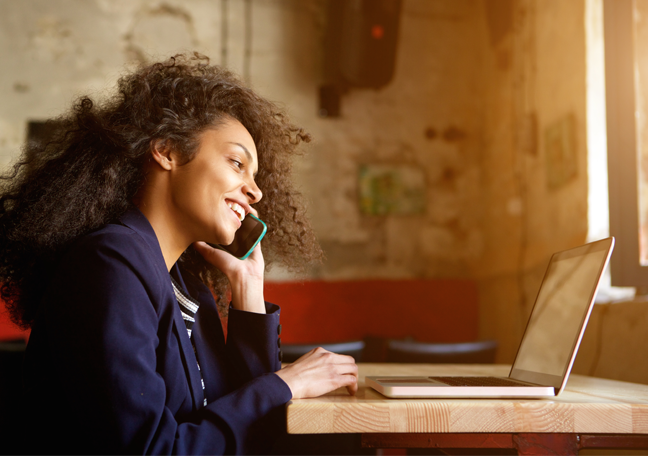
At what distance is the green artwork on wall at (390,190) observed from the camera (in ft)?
14.0

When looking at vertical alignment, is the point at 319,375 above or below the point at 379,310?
above

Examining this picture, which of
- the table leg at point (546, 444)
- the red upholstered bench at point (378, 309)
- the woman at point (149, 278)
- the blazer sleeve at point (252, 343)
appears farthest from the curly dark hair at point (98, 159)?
the red upholstered bench at point (378, 309)

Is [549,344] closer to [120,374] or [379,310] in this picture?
[120,374]

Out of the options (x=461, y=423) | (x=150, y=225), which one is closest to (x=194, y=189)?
(x=150, y=225)

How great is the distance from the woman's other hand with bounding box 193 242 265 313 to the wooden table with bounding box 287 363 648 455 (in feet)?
1.72

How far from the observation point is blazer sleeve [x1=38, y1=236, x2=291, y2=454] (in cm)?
88

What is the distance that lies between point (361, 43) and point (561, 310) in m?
3.04

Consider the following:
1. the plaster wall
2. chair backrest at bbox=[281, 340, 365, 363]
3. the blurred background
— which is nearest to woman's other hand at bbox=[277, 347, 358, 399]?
chair backrest at bbox=[281, 340, 365, 363]

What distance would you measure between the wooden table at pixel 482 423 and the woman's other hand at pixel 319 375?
84mm

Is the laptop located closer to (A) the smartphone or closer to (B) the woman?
(B) the woman

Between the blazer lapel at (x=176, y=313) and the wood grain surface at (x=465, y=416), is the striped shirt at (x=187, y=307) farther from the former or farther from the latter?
the wood grain surface at (x=465, y=416)

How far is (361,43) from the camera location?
388 cm

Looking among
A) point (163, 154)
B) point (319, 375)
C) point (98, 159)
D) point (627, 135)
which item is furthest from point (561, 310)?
point (627, 135)

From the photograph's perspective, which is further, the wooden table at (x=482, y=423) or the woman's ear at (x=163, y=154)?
the woman's ear at (x=163, y=154)
